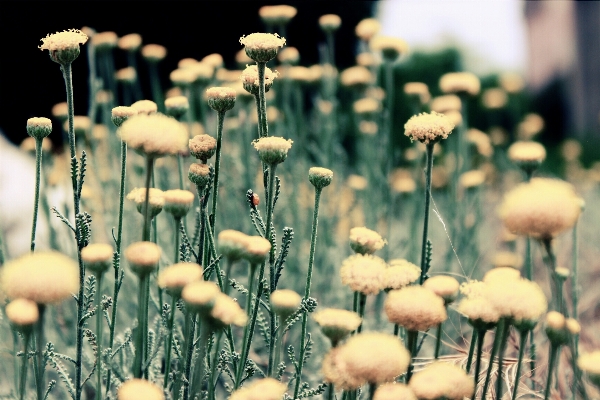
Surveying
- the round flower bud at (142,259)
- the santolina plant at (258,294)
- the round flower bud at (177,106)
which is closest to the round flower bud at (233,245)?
the santolina plant at (258,294)

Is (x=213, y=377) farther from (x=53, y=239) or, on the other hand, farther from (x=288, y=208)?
(x=288, y=208)

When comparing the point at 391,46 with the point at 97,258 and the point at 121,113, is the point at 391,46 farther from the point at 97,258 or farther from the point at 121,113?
the point at 97,258

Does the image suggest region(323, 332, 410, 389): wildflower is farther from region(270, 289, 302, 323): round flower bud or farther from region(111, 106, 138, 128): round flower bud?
region(111, 106, 138, 128): round flower bud

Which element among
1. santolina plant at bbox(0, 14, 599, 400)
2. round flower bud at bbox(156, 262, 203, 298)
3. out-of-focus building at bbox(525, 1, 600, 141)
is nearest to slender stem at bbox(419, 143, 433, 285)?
santolina plant at bbox(0, 14, 599, 400)

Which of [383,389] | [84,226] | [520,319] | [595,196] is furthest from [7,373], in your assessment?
[595,196]

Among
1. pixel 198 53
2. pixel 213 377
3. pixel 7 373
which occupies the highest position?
pixel 198 53

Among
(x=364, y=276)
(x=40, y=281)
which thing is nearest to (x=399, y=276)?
(x=364, y=276)

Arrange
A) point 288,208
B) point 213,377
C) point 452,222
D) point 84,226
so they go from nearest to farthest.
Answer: point 213,377 < point 84,226 < point 452,222 < point 288,208
